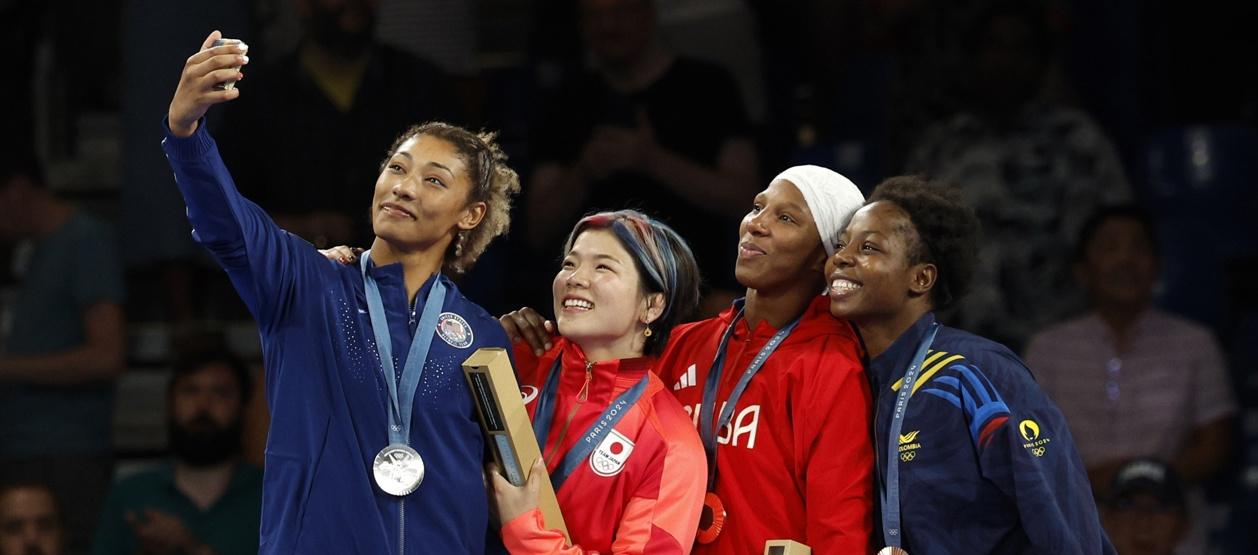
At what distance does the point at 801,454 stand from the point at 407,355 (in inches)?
32.2

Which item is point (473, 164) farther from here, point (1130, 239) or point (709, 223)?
point (1130, 239)

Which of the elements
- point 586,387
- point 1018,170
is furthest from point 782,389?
point 1018,170

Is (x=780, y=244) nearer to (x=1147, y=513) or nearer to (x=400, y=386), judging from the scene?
(x=400, y=386)

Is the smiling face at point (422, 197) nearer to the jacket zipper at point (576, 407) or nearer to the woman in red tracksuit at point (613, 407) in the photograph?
the woman in red tracksuit at point (613, 407)

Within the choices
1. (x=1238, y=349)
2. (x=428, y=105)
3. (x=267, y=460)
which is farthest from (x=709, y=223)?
(x=267, y=460)

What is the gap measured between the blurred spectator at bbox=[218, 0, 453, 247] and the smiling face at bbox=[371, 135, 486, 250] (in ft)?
8.85

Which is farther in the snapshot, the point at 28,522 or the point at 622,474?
the point at 28,522

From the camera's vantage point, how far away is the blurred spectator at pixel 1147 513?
5602mm

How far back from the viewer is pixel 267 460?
3395 mm

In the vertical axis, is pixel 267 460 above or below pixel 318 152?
below

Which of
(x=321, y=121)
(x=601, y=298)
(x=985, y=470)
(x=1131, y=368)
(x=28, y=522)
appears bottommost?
(x=28, y=522)

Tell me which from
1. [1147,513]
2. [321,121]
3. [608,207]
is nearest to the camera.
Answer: [1147,513]

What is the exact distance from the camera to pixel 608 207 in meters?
6.02

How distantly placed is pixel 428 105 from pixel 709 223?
117 cm
